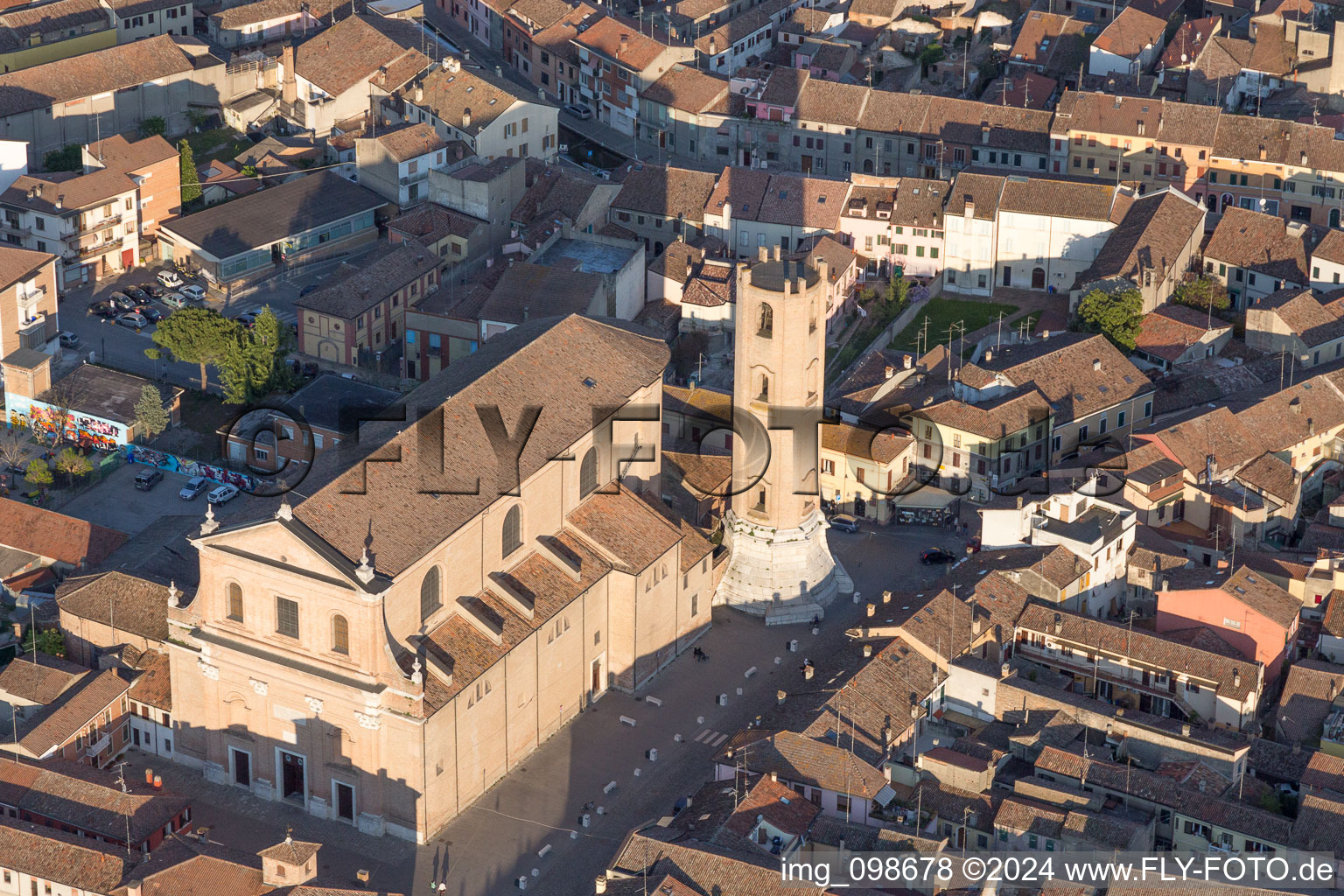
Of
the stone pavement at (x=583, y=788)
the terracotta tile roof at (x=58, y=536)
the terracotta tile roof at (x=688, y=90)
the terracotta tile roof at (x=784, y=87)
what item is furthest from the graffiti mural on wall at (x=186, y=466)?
the terracotta tile roof at (x=784, y=87)

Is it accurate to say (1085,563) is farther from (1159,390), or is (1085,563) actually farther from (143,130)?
(143,130)

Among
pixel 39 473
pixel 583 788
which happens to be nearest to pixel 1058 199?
pixel 583 788

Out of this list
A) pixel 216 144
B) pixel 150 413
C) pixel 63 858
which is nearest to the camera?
pixel 63 858

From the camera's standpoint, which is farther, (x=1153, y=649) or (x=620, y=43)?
(x=620, y=43)

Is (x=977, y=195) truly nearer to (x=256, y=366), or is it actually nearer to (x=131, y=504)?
(x=256, y=366)

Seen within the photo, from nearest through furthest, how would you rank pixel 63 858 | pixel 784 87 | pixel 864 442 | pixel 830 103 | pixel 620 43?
pixel 63 858
pixel 864 442
pixel 830 103
pixel 784 87
pixel 620 43

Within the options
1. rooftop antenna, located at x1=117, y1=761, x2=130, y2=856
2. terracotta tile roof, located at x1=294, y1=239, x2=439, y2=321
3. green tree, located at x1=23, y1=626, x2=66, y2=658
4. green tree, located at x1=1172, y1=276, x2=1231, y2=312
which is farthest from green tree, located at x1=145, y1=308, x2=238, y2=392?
green tree, located at x1=1172, y1=276, x2=1231, y2=312

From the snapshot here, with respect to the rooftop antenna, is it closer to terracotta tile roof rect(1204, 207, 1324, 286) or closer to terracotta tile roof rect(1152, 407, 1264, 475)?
terracotta tile roof rect(1152, 407, 1264, 475)
